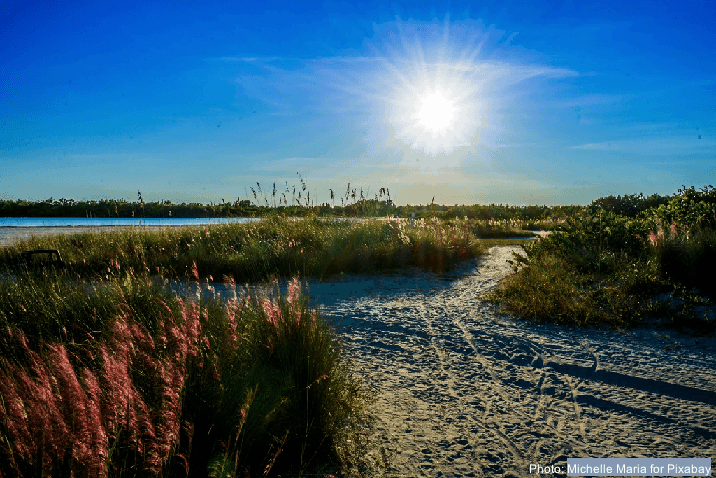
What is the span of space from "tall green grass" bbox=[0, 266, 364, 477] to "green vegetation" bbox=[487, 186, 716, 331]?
436cm

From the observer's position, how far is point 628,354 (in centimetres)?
511

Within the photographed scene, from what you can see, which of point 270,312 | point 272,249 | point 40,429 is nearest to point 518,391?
point 270,312

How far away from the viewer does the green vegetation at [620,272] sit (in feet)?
21.6

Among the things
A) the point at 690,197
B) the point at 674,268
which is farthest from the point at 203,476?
the point at 690,197

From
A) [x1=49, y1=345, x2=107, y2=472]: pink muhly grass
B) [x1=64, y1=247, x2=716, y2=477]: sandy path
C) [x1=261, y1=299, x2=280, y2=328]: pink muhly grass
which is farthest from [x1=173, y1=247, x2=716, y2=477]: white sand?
[x1=49, y1=345, x2=107, y2=472]: pink muhly grass

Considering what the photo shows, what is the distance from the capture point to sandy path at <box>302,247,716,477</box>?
306 cm

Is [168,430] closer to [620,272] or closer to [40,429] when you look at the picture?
[40,429]

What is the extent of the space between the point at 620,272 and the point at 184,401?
7910 mm

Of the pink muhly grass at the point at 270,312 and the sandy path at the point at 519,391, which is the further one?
the pink muhly grass at the point at 270,312

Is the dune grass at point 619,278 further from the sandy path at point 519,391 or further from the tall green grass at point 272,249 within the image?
the tall green grass at point 272,249

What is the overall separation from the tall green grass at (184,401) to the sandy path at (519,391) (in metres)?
0.56

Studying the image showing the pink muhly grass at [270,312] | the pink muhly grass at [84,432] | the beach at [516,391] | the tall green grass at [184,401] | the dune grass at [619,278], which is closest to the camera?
the pink muhly grass at [84,432]

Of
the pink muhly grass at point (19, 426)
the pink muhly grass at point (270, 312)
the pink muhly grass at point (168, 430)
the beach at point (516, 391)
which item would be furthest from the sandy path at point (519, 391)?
the pink muhly grass at point (19, 426)

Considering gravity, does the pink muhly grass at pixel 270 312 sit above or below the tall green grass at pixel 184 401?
above
